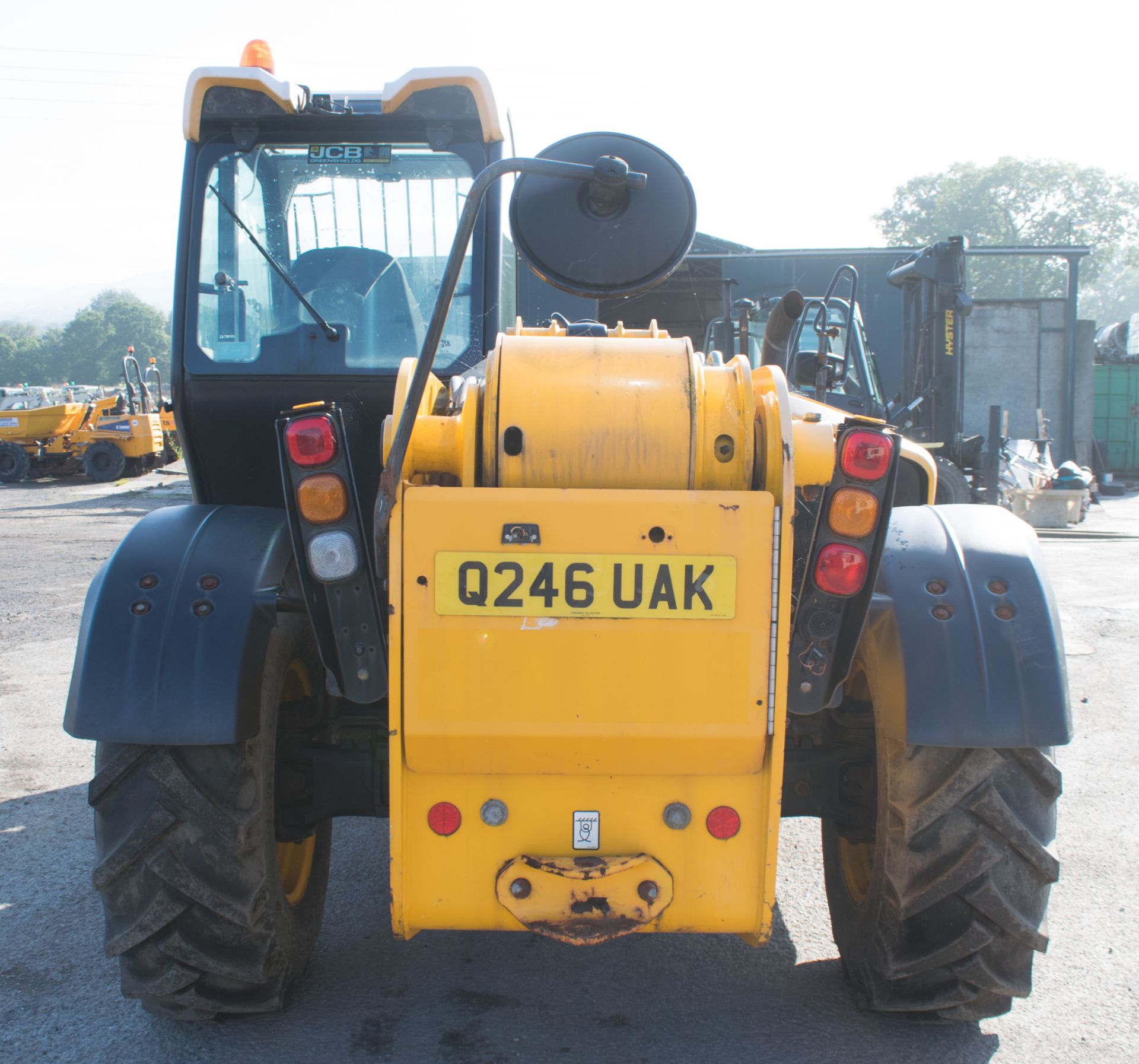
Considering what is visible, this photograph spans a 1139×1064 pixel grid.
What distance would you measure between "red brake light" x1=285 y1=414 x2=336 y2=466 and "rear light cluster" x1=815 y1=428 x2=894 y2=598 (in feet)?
3.57

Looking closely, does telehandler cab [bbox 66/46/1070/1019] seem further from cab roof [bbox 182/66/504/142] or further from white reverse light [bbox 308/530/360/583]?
cab roof [bbox 182/66/504/142]

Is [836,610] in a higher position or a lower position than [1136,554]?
higher

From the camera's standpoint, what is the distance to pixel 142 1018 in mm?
2791

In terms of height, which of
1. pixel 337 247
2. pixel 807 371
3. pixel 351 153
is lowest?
pixel 807 371

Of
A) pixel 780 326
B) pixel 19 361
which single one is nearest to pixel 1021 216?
pixel 780 326

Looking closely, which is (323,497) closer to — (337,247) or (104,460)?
(337,247)

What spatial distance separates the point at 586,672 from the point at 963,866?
3.55 feet

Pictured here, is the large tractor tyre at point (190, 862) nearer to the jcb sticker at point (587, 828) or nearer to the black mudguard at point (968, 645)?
the jcb sticker at point (587, 828)

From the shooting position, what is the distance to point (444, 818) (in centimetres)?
229

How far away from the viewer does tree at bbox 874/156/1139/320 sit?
6738cm

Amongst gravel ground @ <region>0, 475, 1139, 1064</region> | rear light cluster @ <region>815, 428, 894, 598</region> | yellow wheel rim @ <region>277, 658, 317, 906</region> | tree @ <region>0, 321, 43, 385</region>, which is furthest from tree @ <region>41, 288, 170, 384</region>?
rear light cluster @ <region>815, 428, 894, 598</region>

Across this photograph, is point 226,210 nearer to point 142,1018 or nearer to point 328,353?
point 328,353

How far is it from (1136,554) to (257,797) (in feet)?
40.7

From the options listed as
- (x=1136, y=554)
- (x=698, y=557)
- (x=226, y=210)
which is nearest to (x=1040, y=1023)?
(x=698, y=557)
